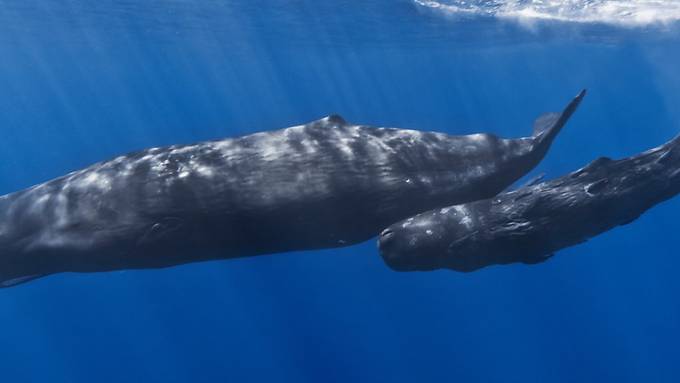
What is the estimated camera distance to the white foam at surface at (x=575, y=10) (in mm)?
29984

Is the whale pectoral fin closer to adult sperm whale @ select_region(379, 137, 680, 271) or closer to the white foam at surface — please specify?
adult sperm whale @ select_region(379, 137, 680, 271)

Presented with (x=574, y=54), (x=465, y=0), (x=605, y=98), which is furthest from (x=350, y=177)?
(x=605, y=98)

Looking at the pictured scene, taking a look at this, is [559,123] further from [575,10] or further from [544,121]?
[575,10]

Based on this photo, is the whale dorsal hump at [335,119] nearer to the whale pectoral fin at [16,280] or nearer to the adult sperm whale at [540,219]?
the adult sperm whale at [540,219]

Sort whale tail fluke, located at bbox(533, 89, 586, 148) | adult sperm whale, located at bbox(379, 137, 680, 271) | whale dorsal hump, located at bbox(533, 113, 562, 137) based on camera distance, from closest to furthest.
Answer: adult sperm whale, located at bbox(379, 137, 680, 271) < whale tail fluke, located at bbox(533, 89, 586, 148) < whale dorsal hump, located at bbox(533, 113, 562, 137)

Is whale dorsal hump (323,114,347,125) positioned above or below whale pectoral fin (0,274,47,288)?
above

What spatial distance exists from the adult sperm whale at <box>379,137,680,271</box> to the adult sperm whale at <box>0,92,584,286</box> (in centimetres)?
49

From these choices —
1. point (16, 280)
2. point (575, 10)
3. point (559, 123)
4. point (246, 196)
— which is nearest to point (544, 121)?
point (559, 123)

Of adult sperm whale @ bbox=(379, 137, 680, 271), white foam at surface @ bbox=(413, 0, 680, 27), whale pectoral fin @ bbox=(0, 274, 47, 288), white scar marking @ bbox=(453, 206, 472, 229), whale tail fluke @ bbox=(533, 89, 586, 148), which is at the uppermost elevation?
white foam at surface @ bbox=(413, 0, 680, 27)

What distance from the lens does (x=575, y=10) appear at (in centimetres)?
3212

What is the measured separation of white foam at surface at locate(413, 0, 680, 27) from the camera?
2998 cm

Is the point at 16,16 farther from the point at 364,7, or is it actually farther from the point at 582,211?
the point at 582,211

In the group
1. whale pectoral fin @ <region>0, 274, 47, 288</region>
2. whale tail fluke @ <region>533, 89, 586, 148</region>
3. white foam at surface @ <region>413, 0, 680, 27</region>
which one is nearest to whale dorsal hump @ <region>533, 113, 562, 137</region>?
whale tail fluke @ <region>533, 89, 586, 148</region>

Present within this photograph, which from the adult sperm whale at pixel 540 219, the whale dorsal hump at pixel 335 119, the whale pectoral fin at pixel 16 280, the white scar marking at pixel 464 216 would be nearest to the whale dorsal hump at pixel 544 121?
the adult sperm whale at pixel 540 219
